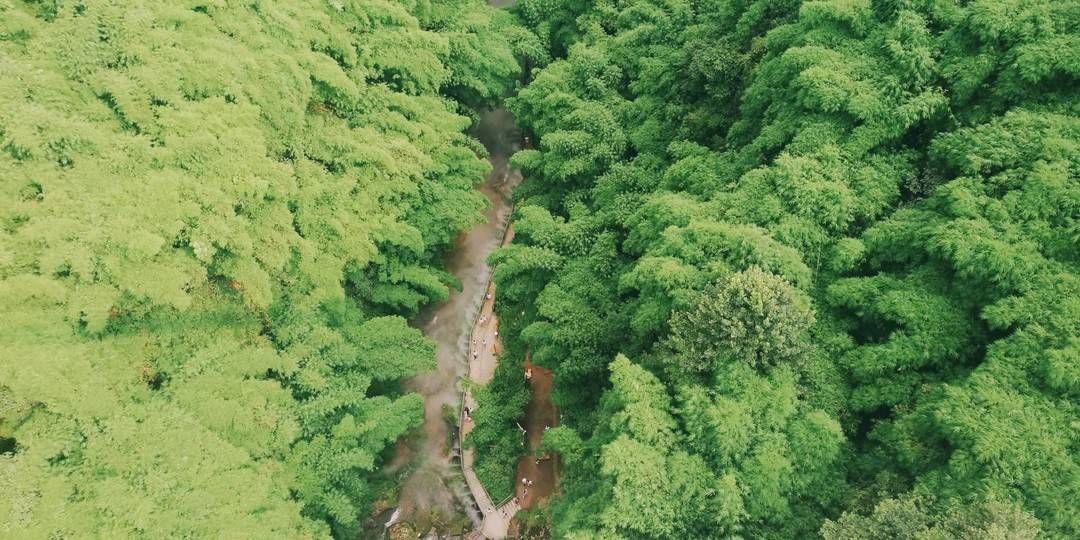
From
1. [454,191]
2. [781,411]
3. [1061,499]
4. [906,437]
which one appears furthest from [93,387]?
[1061,499]

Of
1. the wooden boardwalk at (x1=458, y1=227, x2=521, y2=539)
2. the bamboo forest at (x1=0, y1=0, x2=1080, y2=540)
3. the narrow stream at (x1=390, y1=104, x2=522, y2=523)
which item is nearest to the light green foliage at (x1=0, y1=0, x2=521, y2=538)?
the bamboo forest at (x1=0, y1=0, x2=1080, y2=540)

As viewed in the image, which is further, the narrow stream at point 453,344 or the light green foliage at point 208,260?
the narrow stream at point 453,344

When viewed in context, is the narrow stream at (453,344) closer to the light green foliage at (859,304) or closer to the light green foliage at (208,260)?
the light green foliage at (208,260)

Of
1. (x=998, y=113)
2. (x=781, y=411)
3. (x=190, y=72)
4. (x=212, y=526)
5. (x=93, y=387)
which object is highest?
(x=998, y=113)

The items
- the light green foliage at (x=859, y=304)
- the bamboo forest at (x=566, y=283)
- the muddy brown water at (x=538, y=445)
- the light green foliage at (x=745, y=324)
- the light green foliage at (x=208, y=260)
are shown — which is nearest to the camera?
the light green foliage at (x=859, y=304)

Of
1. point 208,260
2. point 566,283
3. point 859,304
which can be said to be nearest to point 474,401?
point 566,283

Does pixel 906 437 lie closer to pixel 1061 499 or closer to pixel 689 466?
pixel 1061 499

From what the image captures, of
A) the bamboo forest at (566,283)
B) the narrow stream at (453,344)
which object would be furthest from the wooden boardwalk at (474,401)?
the narrow stream at (453,344)

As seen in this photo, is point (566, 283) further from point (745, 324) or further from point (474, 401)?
point (745, 324)
